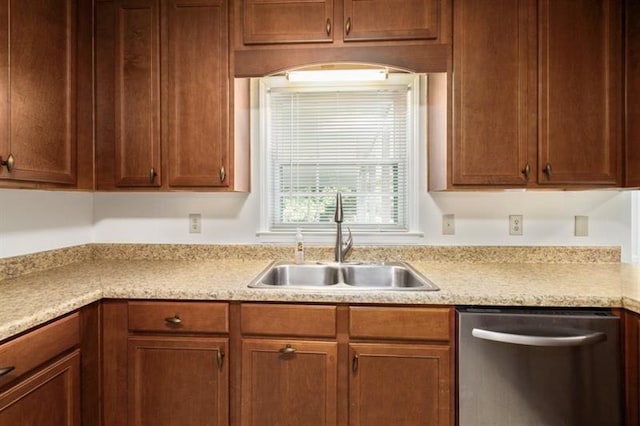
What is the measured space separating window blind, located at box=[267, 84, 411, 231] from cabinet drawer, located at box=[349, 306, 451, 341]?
0.79 meters

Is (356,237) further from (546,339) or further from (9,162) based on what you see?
(9,162)

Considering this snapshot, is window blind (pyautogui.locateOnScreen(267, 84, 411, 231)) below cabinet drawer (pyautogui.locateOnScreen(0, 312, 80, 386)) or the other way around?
the other way around

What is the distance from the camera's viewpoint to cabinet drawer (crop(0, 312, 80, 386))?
3.53ft

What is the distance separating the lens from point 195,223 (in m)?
2.15

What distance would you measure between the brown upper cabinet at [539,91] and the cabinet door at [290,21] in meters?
0.61

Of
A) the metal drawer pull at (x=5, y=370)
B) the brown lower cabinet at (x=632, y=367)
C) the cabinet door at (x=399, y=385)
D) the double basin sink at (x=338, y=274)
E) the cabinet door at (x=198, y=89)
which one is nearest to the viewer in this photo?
the metal drawer pull at (x=5, y=370)

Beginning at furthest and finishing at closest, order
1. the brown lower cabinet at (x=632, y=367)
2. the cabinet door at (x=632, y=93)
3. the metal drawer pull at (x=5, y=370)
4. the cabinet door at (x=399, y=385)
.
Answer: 1. the cabinet door at (x=632, y=93)
2. the cabinet door at (x=399, y=385)
3. the brown lower cabinet at (x=632, y=367)
4. the metal drawer pull at (x=5, y=370)

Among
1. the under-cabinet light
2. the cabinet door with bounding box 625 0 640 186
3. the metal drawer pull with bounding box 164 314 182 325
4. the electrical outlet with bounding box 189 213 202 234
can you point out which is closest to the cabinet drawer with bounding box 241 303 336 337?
the metal drawer pull with bounding box 164 314 182 325

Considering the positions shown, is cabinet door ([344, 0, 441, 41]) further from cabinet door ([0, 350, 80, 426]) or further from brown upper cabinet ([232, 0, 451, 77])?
cabinet door ([0, 350, 80, 426])

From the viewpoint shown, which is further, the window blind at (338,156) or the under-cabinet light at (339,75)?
the window blind at (338,156)

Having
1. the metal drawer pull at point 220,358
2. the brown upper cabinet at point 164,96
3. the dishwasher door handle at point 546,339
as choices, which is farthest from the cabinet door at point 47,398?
the dishwasher door handle at point 546,339

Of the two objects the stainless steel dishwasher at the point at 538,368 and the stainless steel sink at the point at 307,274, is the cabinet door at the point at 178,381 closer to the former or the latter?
the stainless steel sink at the point at 307,274

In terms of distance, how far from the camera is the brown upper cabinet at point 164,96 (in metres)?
1.79

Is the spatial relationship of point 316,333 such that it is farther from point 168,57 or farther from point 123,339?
point 168,57
